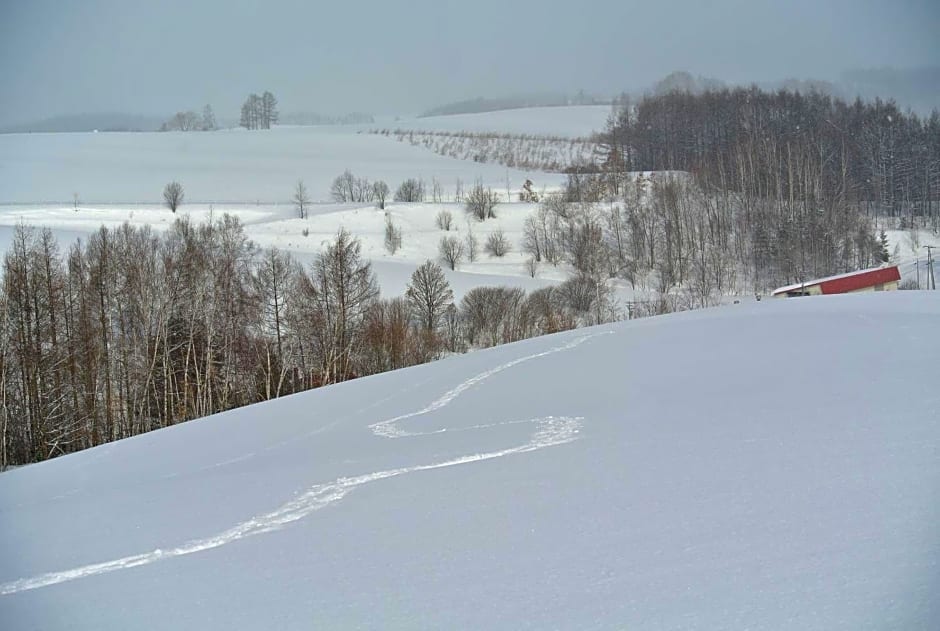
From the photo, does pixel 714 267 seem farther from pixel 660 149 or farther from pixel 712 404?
pixel 712 404

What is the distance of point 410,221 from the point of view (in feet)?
212

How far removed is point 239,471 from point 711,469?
14.7 ft

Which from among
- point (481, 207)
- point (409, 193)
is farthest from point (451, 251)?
point (409, 193)

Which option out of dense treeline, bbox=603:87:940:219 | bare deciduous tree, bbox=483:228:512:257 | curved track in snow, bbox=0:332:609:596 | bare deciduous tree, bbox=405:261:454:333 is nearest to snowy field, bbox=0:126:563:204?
dense treeline, bbox=603:87:940:219

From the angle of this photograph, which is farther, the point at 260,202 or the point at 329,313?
the point at 260,202

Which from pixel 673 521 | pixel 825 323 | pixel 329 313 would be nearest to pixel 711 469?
pixel 673 521

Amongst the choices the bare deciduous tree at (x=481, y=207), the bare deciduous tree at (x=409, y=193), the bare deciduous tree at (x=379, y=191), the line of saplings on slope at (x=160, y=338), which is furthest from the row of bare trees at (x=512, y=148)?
the line of saplings on slope at (x=160, y=338)

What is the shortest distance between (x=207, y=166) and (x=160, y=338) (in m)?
75.9

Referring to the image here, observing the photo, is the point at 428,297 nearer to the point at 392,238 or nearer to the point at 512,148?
the point at 392,238

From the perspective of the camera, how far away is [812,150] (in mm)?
68188

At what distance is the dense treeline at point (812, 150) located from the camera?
63.0 metres

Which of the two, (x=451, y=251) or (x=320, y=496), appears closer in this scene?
(x=320, y=496)

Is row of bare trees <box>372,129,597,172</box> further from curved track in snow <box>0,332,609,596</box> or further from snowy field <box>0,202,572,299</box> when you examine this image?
curved track in snow <box>0,332,609,596</box>

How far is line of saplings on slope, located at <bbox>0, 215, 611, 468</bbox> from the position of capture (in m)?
25.2
